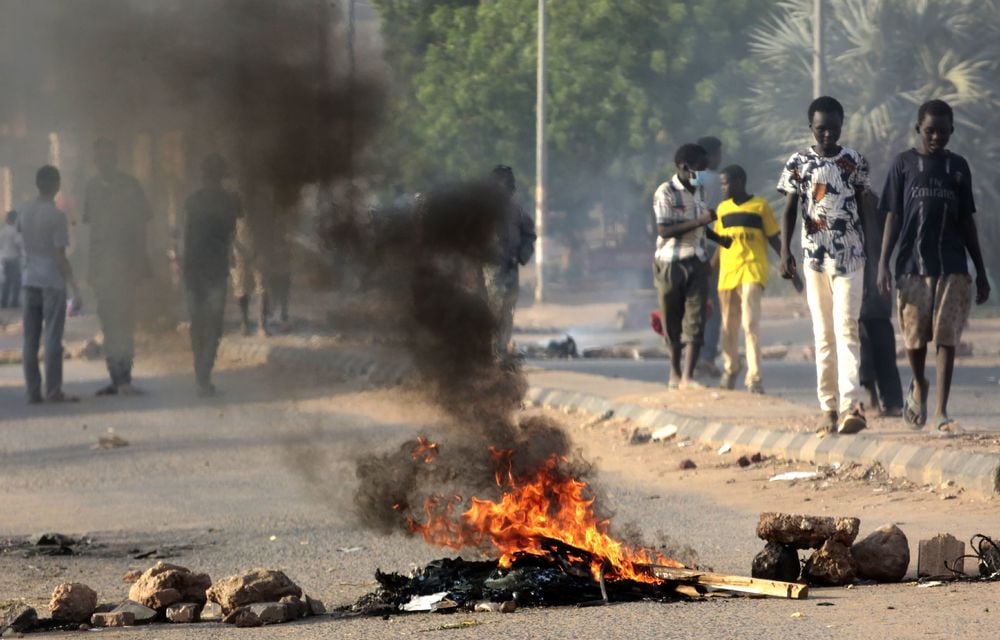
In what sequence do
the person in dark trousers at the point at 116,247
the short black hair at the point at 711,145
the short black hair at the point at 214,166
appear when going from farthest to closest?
the short black hair at the point at 711,145
the person in dark trousers at the point at 116,247
the short black hair at the point at 214,166

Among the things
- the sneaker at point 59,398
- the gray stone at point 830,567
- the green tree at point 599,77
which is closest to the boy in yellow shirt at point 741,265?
the sneaker at point 59,398

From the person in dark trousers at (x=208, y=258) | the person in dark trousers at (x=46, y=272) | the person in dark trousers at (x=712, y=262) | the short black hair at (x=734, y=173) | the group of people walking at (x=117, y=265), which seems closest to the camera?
the person in dark trousers at (x=208, y=258)

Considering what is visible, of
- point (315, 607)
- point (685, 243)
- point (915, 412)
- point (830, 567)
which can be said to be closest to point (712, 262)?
point (685, 243)

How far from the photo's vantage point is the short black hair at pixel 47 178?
13777 millimetres

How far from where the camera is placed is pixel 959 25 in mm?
31609

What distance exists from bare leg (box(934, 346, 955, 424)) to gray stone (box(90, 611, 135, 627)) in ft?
18.2

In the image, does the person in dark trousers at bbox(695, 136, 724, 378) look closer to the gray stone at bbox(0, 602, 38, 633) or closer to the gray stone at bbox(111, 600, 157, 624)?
the gray stone at bbox(111, 600, 157, 624)

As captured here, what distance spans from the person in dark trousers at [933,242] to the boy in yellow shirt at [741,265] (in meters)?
2.87

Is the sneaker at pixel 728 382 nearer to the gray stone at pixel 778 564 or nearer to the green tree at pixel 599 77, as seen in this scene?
the gray stone at pixel 778 564

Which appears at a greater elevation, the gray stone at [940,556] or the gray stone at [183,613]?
the gray stone at [940,556]

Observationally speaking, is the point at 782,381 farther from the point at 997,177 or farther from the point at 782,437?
the point at 997,177

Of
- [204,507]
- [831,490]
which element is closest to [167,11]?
[204,507]

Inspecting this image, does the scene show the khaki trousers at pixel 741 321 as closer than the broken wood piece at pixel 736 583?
No

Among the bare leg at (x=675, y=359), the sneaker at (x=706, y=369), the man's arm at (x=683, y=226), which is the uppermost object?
the man's arm at (x=683, y=226)
